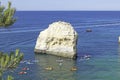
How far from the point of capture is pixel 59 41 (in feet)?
252

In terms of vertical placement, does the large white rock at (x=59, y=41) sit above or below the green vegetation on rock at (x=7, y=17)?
below

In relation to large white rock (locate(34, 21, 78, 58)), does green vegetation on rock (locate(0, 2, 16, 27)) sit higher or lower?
higher

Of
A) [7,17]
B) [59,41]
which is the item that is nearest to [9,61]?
[7,17]

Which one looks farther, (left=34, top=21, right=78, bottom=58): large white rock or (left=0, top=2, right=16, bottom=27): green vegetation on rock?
(left=34, top=21, right=78, bottom=58): large white rock

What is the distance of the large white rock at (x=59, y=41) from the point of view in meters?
74.8

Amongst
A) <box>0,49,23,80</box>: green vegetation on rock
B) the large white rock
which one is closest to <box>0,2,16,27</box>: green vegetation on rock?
<box>0,49,23,80</box>: green vegetation on rock

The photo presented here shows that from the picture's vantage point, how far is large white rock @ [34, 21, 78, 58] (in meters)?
74.8

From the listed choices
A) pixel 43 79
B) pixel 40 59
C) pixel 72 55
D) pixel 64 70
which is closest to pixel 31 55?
pixel 40 59

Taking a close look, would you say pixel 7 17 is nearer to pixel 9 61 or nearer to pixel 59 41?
pixel 9 61

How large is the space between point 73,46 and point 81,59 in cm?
345

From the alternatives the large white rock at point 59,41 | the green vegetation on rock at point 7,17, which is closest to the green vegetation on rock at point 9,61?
the green vegetation on rock at point 7,17

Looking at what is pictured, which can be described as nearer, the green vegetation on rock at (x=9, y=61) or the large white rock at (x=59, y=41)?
the green vegetation on rock at (x=9, y=61)

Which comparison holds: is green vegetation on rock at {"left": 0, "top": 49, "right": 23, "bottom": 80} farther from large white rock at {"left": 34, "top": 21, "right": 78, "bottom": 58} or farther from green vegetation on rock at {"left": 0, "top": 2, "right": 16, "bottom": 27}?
large white rock at {"left": 34, "top": 21, "right": 78, "bottom": 58}

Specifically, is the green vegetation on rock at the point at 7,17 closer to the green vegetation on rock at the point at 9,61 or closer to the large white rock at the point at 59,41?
the green vegetation on rock at the point at 9,61
